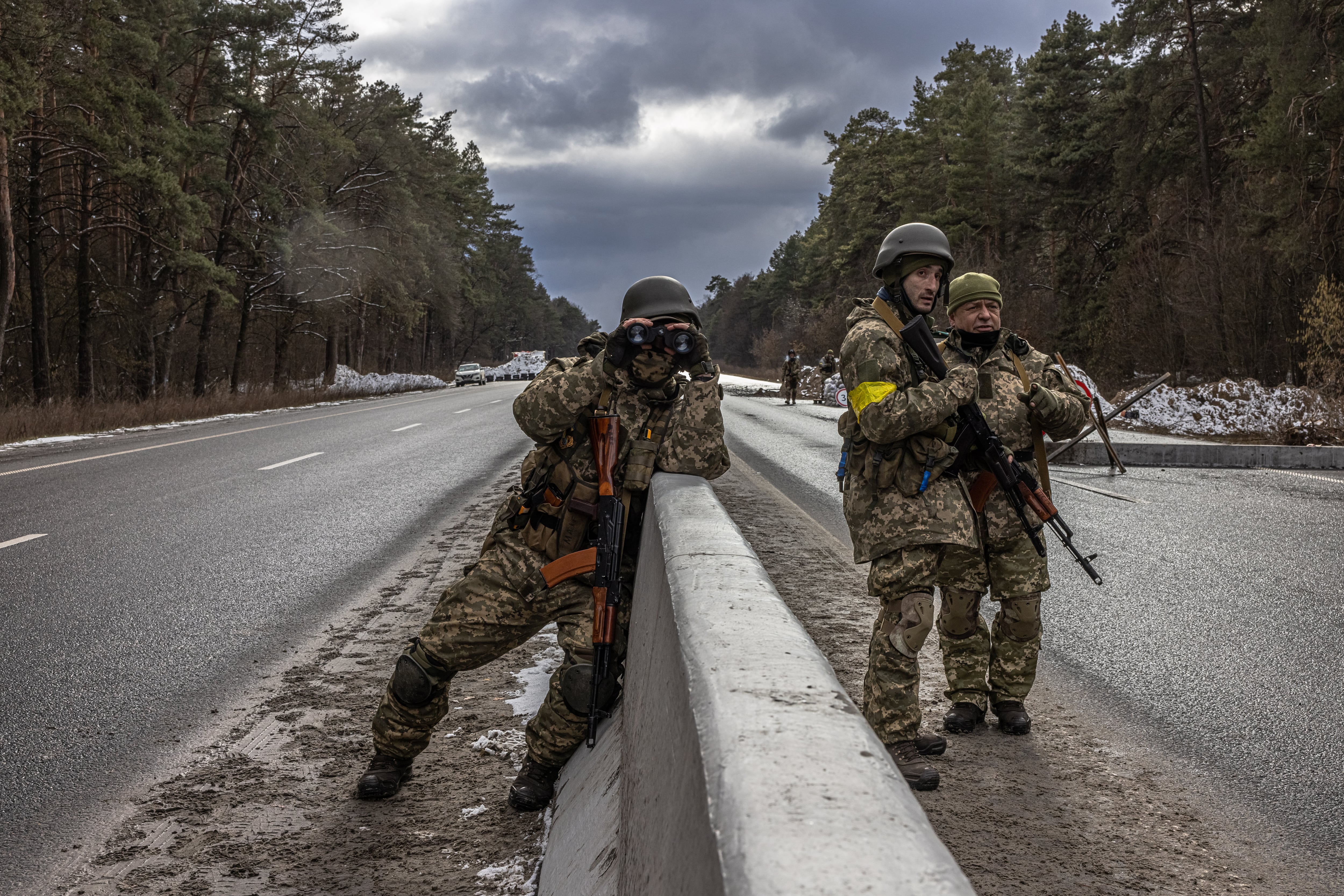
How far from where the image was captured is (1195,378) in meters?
26.8

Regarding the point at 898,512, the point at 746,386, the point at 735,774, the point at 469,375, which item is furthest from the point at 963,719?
the point at 469,375

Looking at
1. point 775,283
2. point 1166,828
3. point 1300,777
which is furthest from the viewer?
point 775,283

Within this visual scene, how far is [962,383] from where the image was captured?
3.84 meters

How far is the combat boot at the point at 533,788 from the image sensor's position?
338 cm

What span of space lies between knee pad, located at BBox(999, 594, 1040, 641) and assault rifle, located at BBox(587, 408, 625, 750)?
72.3 inches

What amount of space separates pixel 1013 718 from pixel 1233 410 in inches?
741

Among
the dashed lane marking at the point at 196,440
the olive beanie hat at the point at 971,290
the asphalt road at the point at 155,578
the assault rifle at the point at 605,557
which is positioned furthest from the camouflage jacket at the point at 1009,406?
the dashed lane marking at the point at 196,440

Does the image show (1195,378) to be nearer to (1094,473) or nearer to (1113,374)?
(1113,374)

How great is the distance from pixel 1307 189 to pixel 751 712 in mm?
24864

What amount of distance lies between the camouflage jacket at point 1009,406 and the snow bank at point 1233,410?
1569cm

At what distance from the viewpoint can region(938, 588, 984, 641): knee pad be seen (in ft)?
14.5

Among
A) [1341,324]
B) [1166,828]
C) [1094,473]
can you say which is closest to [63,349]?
[1094,473]

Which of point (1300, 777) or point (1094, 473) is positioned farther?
point (1094, 473)

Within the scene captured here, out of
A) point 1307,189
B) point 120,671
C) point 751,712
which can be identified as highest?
point 1307,189
